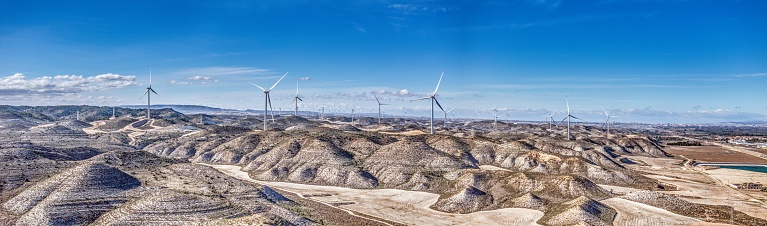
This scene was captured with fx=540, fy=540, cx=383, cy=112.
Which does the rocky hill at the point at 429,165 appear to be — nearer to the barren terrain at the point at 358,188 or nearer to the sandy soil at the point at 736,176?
the barren terrain at the point at 358,188

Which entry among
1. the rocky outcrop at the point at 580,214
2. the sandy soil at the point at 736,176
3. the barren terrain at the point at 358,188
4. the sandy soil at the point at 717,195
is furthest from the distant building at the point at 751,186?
the rocky outcrop at the point at 580,214

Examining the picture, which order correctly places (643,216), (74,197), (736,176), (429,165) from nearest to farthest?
(74,197) < (643,216) < (429,165) < (736,176)

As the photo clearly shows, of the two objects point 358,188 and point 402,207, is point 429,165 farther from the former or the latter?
point 402,207

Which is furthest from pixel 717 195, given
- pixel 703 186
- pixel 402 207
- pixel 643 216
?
pixel 402 207

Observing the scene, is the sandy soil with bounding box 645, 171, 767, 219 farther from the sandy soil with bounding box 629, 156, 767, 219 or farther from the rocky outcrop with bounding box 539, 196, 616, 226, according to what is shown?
the rocky outcrop with bounding box 539, 196, 616, 226

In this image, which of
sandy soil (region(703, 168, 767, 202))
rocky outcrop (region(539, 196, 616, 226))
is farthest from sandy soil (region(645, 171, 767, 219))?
rocky outcrop (region(539, 196, 616, 226))

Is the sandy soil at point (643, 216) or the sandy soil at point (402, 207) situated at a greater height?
the sandy soil at point (643, 216)

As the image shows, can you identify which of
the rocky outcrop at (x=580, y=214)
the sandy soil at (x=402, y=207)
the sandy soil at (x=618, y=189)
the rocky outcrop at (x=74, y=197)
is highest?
the rocky outcrop at (x=74, y=197)

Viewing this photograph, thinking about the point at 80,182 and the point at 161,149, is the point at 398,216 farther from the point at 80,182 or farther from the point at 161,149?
the point at 161,149
